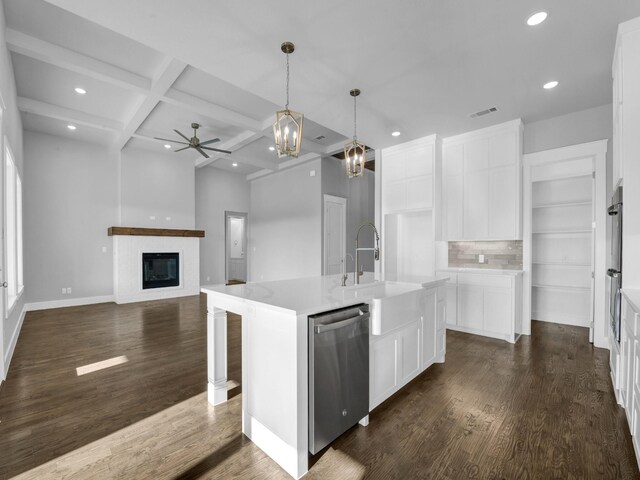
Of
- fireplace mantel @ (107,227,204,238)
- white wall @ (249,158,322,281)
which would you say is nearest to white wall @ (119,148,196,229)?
fireplace mantel @ (107,227,204,238)

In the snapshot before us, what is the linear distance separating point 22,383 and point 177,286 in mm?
4466

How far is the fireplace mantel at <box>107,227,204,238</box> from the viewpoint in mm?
6391

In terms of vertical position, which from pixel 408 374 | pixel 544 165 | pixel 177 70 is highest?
pixel 177 70

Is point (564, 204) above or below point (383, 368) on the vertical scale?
above

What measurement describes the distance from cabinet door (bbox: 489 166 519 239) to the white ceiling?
749 mm

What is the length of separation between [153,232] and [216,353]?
5290 mm

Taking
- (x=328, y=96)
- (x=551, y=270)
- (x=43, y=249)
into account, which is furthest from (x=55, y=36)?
(x=551, y=270)

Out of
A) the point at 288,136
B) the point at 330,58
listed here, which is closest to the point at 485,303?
the point at 288,136

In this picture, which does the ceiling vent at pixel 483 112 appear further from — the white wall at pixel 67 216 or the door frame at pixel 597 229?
the white wall at pixel 67 216

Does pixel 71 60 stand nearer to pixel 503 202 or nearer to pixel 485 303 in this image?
pixel 503 202

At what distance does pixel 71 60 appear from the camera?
11.5ft

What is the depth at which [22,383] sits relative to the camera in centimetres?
275

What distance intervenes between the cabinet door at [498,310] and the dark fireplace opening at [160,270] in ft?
20.6

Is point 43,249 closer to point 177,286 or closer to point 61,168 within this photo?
point 61,168
